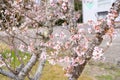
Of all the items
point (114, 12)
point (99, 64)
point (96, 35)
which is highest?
point (114, 12)

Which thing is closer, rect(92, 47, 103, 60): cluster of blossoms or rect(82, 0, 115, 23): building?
rect(92, 47, 103, 60): cluster of blossoms

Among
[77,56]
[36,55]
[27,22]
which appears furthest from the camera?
[27,22]

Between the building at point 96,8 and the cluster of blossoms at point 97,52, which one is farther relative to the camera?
the building at point 96,8

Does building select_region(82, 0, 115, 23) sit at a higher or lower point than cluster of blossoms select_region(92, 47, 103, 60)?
lower

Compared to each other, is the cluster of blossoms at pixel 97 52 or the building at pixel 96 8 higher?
the cluster of blossoms at pixel 97 52

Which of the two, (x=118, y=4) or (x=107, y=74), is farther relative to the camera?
(x=107, y=74)

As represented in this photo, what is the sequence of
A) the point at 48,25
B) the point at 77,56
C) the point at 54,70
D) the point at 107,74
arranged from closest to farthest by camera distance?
the point at 77,56 < the point at 48,25 < the point at 107,74 < the point at 54,70

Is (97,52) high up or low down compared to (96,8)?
up

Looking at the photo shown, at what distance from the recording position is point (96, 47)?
2.50 m

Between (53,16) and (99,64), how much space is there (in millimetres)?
4150

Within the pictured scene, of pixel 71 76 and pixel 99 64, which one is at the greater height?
pixel 71 76

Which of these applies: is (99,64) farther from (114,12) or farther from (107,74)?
(114,12)

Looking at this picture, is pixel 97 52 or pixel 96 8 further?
pixel 96 8

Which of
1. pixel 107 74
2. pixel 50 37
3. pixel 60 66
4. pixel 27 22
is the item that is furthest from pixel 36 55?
pixel 60 66
